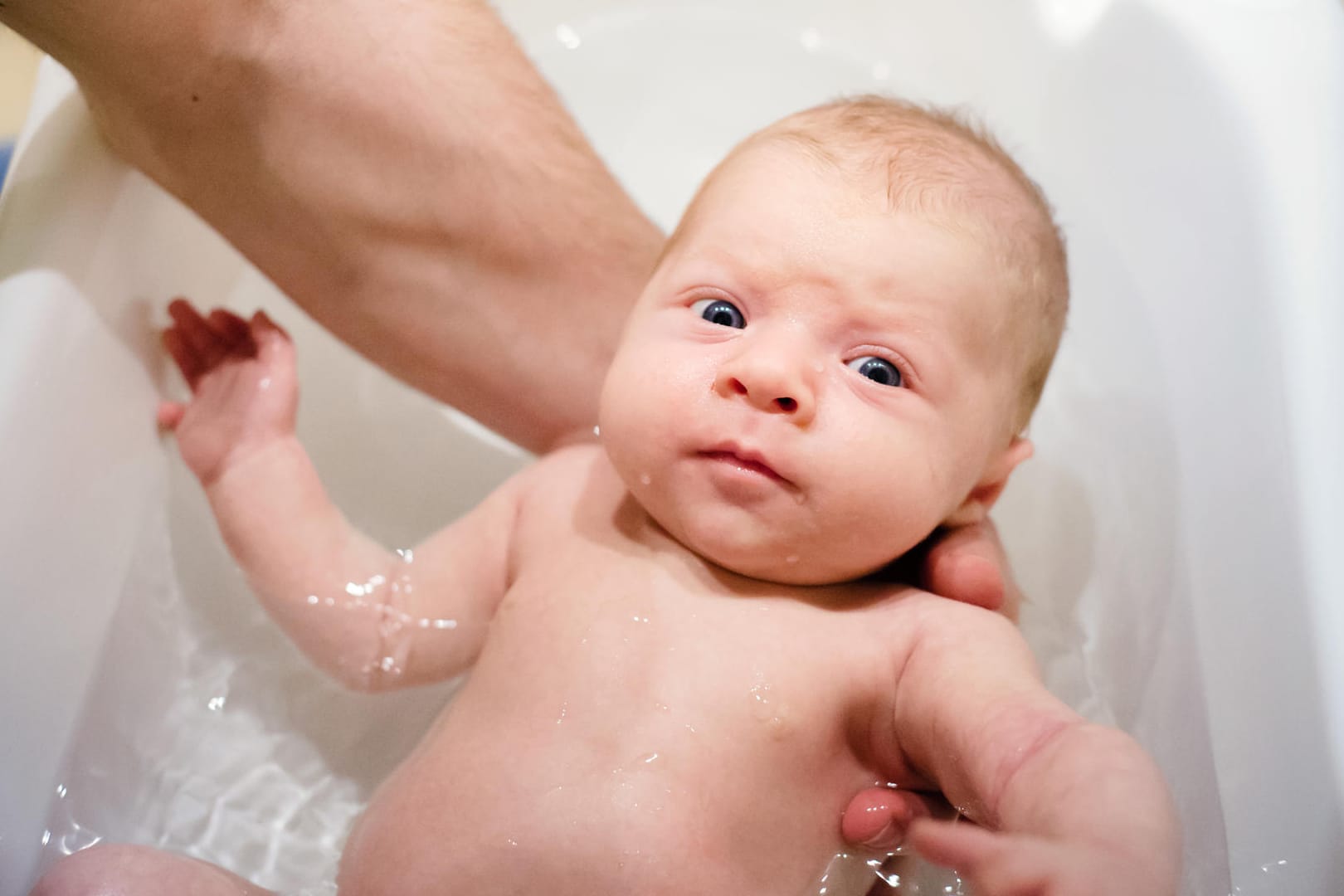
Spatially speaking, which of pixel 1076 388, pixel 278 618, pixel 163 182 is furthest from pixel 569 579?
pixel 1076 388

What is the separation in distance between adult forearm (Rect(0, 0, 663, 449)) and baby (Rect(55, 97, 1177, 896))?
0.23 metres

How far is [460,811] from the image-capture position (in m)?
0.76

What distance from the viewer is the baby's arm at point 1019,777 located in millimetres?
570

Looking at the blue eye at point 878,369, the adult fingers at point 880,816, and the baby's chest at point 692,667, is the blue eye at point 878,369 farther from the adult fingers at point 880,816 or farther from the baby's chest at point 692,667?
the adult fingers at point 880,816

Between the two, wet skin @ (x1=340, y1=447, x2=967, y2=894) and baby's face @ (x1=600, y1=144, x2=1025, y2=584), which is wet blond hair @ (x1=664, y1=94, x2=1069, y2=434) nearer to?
baby's face @ (x1=600, y1=144, x2=1025, y2=584)

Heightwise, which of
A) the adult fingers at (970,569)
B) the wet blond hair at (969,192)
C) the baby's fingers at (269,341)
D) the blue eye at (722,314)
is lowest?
the baby's fingers at (269,341)

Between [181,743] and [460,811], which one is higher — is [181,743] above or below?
below

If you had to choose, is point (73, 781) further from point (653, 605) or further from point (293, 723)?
point (653, 605)

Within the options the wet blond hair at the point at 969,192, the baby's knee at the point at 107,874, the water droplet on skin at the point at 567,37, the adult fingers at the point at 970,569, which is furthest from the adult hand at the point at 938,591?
the water droplet on skin at the point at 567,37

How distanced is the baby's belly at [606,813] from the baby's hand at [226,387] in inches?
13.9

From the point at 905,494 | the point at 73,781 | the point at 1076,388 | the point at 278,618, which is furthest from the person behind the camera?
the point at 1076,388

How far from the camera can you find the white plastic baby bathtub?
2.64 feet

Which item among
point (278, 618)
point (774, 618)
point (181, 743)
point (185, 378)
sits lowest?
point (181, 743)

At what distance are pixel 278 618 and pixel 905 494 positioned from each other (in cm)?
56
